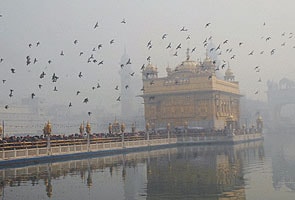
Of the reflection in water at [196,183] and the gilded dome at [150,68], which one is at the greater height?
the gilded dome at [150,68]

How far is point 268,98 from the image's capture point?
126625 millimetres

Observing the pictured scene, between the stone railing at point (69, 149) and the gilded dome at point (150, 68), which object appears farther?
the gilded dome at point (150, 68)

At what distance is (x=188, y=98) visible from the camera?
198 feet

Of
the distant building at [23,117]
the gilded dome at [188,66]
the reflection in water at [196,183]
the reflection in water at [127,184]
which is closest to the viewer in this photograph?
the reflection in water at [196,183]

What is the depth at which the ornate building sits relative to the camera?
59.3 m

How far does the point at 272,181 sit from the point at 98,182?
253 inches

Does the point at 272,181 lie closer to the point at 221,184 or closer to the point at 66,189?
the point at 221,184

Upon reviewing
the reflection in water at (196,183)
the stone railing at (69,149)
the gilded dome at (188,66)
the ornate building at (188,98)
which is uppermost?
the gilded dome at (188,66)

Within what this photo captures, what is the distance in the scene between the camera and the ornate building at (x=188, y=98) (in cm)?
5934

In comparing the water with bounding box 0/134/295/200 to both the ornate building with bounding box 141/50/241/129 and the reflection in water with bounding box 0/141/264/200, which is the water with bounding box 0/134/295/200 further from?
the ornate building with bounding box 141/50/241/129

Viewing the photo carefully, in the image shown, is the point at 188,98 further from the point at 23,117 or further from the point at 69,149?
the point at 23,117

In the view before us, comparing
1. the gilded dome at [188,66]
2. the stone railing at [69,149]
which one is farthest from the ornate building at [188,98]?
the stone railing at [69,149]

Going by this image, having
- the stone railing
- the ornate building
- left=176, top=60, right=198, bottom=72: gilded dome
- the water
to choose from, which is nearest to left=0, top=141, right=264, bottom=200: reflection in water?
the water

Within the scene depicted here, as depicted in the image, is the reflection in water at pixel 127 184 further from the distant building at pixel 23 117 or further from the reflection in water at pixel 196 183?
the distant building at pixel 23 117
